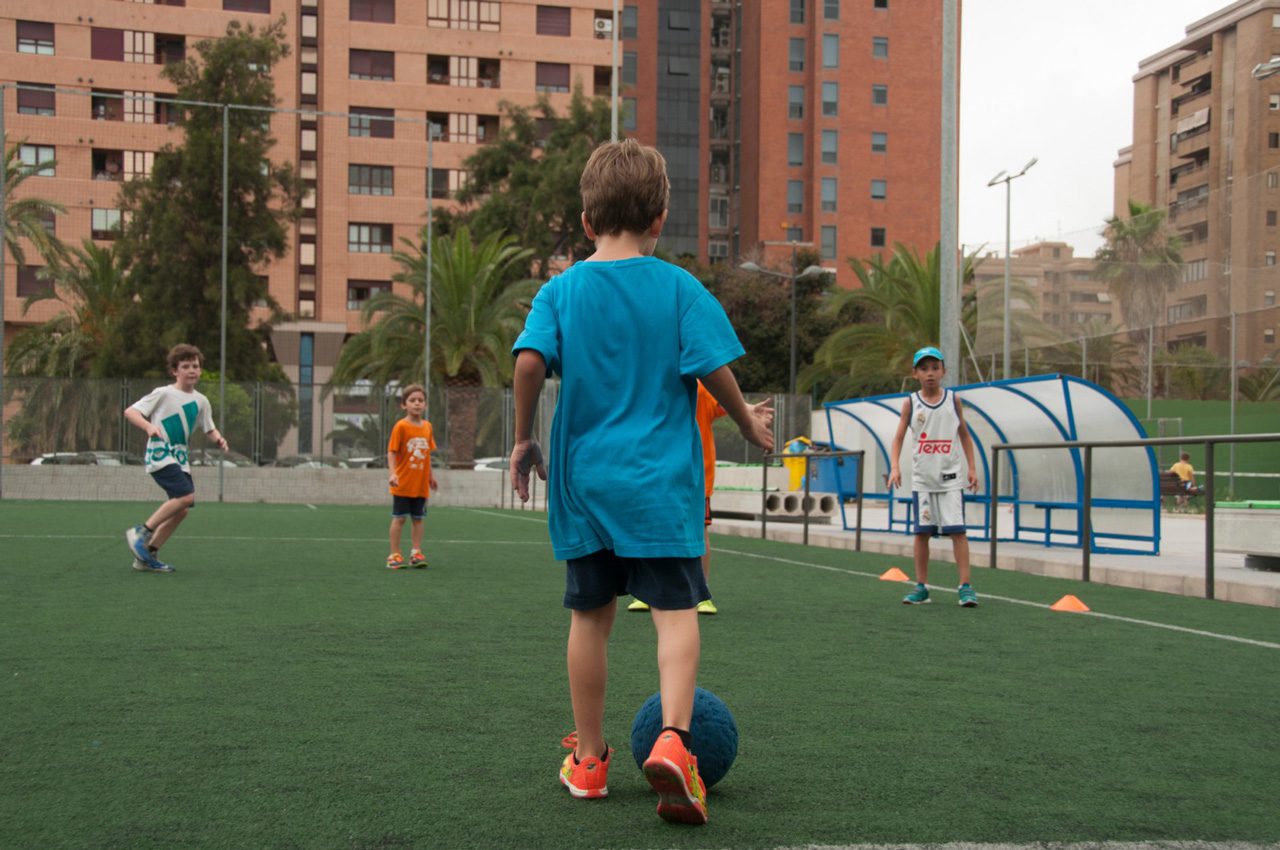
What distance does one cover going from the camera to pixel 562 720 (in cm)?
487

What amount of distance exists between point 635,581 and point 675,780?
21.5 inches

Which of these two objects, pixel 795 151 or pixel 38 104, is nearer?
pixel 38 104

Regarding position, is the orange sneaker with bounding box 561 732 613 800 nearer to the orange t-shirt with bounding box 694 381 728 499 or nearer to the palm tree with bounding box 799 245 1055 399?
the orange t-shirt with bounding box 694 381 728 499

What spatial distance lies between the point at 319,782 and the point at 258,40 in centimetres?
4131

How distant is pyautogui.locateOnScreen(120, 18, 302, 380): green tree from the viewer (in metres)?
40.5

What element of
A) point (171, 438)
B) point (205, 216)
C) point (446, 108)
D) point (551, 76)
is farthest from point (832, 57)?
point (171, 438)

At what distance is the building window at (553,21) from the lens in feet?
210

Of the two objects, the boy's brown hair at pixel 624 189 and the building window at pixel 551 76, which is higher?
the building window at pixel 551 76

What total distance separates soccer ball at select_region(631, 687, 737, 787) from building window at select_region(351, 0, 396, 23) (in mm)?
62742

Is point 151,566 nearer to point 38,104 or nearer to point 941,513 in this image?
point 941,513

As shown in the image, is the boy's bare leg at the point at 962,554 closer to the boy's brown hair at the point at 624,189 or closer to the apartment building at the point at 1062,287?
the boy's brown hair at the point at 624,189

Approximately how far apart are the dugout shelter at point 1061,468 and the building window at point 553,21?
163ft

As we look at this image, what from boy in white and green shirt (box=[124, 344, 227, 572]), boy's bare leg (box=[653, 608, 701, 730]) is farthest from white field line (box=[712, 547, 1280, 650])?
boy in white and green shirt (box=[124, 344, 227, 572])

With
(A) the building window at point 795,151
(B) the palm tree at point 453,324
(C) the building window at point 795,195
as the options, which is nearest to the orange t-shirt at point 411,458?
(B) the palm tree at point 453,324
